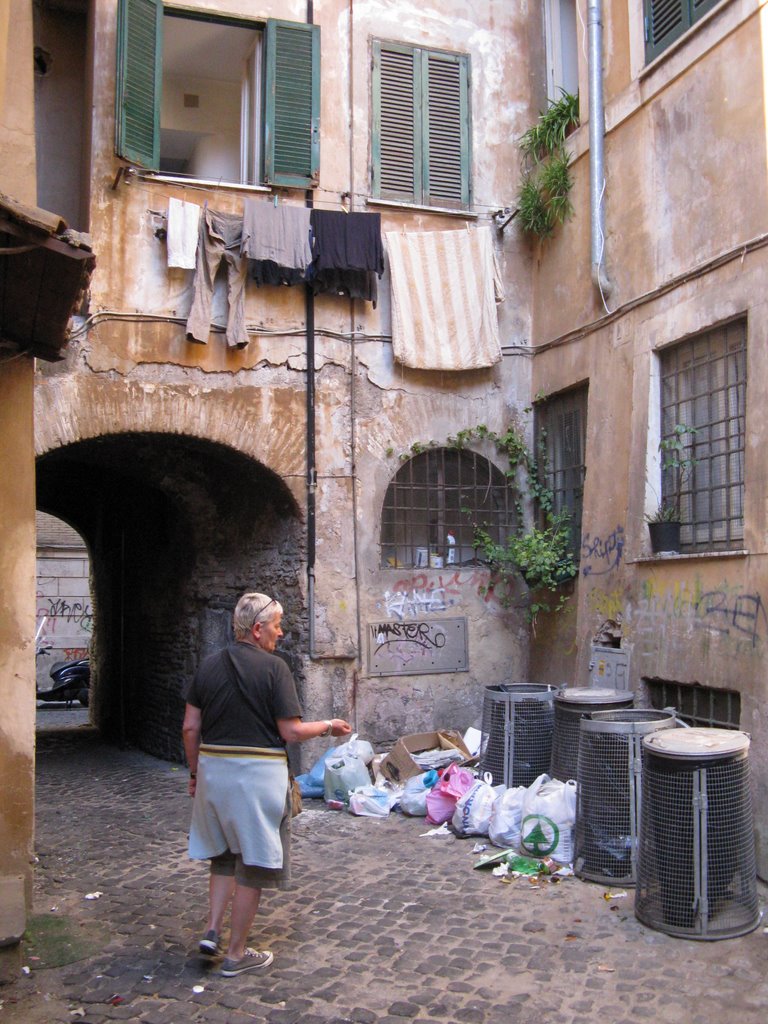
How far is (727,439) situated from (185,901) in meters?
4.72

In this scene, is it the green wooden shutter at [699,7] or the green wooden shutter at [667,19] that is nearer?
the green wooden shutter at [699,7]

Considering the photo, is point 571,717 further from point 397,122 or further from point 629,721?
point 397,122

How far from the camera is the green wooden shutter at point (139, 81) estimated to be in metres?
8.27

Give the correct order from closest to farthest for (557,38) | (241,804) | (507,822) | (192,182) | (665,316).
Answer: (241,804) → (507,822) → (665,316) → (192,182) → (557,38)

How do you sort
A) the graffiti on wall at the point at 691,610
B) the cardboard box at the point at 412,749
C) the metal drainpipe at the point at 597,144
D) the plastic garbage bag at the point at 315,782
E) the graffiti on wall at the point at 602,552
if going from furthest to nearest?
the metal drainpipe at the point at 597,144 → the plastic garbage bag at the point at 315,782 → the cardboard box at the point at 412,749 → the graffiti on wall at the point at 602,552 → the graffiti on wall at the point at 691,610

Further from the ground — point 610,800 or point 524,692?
point 524,692

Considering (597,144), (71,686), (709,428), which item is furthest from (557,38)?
(71,686)

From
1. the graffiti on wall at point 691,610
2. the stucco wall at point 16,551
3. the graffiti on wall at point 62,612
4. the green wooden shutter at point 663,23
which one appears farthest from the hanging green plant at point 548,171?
the graffiti on wall at point 62,612

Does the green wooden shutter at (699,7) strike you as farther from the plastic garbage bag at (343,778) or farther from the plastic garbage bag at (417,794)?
the plastic garbage bag at (343,778)

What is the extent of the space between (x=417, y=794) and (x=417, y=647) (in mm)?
1797

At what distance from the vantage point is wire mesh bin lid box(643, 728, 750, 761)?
16.1ft

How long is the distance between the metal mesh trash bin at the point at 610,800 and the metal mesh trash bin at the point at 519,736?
1337 mm

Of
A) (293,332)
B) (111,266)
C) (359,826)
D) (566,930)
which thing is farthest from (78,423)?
(566,930)

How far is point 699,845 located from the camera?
4871 mm
